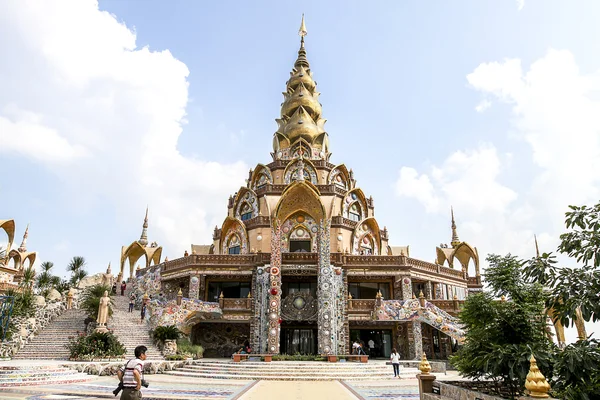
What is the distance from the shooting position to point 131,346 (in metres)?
22.7

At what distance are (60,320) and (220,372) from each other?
1289cm

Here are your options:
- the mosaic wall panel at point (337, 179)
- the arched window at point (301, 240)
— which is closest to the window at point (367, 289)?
the arched window at point (301, 240)

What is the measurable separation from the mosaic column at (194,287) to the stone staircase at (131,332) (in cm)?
336

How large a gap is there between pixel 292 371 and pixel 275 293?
21.2 ft

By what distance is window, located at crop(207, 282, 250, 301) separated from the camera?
29078mm

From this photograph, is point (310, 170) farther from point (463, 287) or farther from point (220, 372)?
point (220, 372)

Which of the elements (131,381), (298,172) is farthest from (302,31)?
(131,381)

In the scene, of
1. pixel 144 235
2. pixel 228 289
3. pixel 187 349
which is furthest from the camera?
pixel 144 235

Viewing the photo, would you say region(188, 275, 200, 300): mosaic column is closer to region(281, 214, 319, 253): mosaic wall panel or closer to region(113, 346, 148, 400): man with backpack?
region(281, 214, 319, 253): mosaic wall panel

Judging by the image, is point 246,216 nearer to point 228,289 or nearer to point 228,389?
point 228,289

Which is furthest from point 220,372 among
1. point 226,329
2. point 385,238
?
point 385,238

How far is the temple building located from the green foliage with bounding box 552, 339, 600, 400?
16526 mm

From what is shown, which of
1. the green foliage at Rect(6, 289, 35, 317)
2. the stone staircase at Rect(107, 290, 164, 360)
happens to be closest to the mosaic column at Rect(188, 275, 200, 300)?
the stone staircase at Rect(107, 290, 164, 360)

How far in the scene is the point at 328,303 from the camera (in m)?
24.2
